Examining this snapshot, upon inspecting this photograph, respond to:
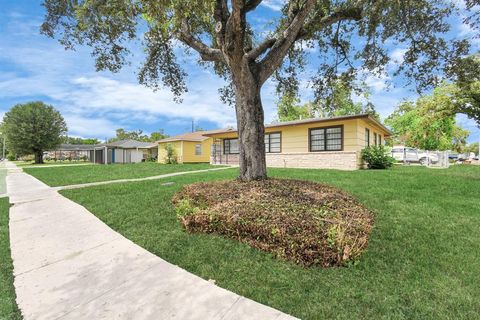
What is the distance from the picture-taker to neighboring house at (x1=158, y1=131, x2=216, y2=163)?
90.0ft

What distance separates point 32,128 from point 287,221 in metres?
43.8

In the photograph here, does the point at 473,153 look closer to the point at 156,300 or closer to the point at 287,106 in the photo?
the point at 287,106

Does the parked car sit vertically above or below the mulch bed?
above

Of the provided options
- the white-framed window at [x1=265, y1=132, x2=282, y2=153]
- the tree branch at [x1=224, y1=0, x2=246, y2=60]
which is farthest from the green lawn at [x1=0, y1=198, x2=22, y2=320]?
the white-framed window at [x1=265, y1=132, x2=282, y2=153]

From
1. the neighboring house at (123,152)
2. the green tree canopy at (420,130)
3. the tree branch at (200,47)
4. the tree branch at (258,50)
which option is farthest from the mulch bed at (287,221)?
the neighboring house at (123,152)

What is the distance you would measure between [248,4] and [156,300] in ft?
19.6

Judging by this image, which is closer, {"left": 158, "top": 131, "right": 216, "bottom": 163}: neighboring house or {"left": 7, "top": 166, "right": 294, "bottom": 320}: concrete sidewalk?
{"left": 7, "top": 166, "right": 294, "bottom": 320}: concrete sidewalk

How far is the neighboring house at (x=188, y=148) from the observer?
27438 mm

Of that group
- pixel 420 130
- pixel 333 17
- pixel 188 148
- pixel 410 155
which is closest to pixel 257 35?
pixel 333 17

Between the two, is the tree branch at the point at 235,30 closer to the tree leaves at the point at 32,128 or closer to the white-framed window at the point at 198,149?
the white-framed window at the point at 198,149

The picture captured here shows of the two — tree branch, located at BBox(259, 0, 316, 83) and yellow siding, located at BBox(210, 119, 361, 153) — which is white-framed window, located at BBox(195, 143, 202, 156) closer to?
yellow siding, located at BBox(210, 119, 361, 153)

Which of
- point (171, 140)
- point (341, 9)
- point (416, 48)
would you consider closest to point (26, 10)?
point (341, 9)

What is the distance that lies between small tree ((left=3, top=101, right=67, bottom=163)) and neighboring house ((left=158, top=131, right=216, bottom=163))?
19.7m

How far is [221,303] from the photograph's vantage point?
241 cm
